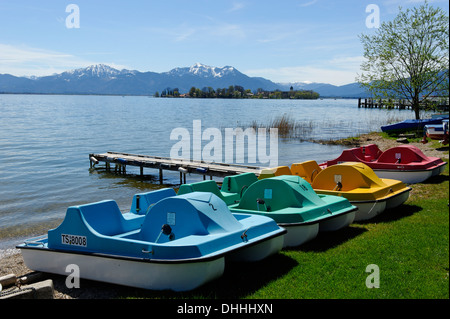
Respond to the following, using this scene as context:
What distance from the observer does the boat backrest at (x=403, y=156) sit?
17750mm

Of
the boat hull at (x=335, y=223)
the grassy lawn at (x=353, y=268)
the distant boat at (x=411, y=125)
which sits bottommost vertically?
the grassy lawn at (x=353, y=268)

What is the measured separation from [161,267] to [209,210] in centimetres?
143

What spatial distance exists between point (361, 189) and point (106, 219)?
706 centimetres

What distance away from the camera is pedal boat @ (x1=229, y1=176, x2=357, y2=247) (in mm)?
9867

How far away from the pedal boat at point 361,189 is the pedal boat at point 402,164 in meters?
3.69

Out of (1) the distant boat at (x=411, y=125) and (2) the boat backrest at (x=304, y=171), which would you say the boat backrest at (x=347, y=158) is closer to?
(2) the boat backrest at (x=304, y=171)

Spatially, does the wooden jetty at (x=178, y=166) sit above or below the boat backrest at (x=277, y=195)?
below

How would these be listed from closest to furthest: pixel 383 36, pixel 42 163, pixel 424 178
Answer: pixel 424 178 → pixel 42 163 → pixel 383 36

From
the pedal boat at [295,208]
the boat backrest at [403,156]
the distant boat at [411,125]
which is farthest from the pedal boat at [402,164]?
the distant boat at [411,125]

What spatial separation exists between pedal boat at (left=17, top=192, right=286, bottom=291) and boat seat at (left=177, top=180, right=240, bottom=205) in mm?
1646

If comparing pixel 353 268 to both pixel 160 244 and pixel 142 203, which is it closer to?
pixel 160 244

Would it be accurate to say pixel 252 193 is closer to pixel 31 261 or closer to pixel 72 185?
pixel 31 261
